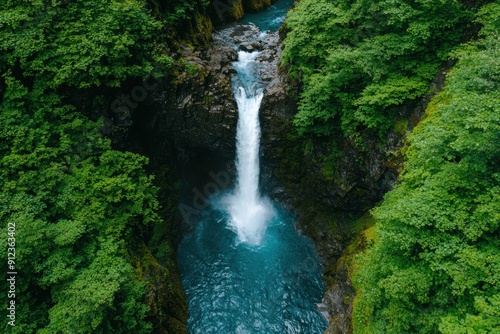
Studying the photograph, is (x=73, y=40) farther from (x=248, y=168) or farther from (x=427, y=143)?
(x=427, y=143)

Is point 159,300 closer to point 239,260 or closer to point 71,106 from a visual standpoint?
point 239,260

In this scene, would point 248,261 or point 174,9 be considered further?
point 174,9

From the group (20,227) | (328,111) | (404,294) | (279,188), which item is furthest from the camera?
(279,188)

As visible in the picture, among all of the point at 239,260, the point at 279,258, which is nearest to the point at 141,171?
the point at 239,260

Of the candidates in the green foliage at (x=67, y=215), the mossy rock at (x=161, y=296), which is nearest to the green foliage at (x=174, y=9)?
the green foliage at (x=67, y=215)

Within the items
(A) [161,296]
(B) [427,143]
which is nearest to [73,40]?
(A) [161,296]

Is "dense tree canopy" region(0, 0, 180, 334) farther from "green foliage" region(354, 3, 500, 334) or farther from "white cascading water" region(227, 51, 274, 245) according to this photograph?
"green foliage" region(354, 3, 500, 334)
